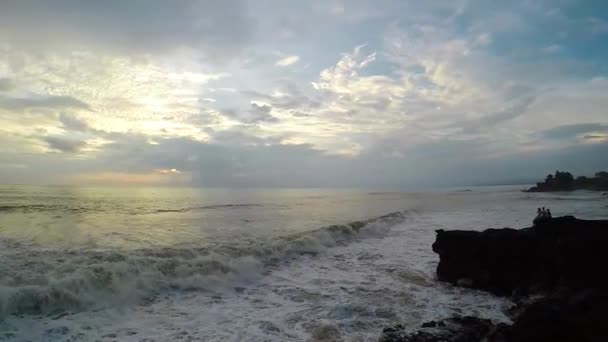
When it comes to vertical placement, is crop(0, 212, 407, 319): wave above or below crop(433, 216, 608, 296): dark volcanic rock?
below

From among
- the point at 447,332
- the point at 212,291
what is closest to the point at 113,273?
the point at 212,291

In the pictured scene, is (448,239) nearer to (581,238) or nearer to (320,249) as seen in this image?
(581,238)

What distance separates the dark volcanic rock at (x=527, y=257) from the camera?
8648 millimetres

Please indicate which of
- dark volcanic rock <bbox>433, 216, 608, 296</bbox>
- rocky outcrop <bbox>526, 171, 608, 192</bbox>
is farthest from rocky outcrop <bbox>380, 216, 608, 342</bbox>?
rocky outcrop <bbox>526, 171, 608, 192</bbox>

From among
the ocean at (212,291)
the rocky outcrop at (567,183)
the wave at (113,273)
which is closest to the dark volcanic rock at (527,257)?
the ocean at (212,291)

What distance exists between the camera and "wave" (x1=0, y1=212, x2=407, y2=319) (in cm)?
932

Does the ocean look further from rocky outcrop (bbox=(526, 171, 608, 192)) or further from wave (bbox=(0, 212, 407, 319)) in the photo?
rocky outcrop (bbox=(526, 171, 608, 192))

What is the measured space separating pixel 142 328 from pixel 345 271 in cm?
816

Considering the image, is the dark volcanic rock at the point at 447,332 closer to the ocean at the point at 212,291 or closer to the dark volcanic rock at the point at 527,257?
the ocean at the point at 212,291

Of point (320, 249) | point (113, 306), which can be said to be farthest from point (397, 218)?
point (113, 306)

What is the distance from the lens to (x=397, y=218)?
3591 cm

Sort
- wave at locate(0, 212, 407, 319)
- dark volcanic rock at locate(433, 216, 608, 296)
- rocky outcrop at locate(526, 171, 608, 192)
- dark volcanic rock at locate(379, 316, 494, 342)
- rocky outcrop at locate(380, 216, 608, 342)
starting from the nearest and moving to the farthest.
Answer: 1. rocky outcrop at locate(380, 216, 608, 342)
2. dark volcanic rock at locate(379, 316, 494, 342)
3. dark volcanic rock at locate(433, 216, 608, 296)
4. wave at locate(0, 212, 407, 319)
5. rocky outcrop at locate(526, 171, 608, 192)

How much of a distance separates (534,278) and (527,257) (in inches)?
46.1

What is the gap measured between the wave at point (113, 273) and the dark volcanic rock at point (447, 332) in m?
6.86
